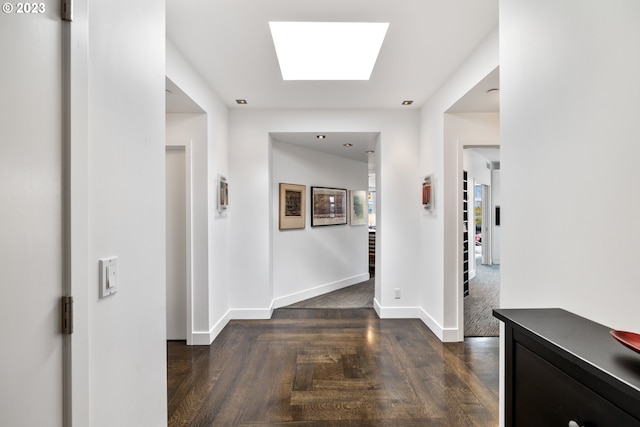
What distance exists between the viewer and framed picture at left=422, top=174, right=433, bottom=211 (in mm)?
3360

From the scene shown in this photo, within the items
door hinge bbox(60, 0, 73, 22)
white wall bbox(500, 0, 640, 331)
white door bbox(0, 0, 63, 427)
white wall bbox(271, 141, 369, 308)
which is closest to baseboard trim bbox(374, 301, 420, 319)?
white wall bbox(271, 141, 369, 308)

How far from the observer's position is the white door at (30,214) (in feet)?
2.13

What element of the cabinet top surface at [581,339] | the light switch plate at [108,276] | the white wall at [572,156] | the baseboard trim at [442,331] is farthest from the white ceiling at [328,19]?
the baseboard trim at [442,331]

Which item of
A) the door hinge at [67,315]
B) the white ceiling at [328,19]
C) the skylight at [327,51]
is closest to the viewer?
the door hinge at [67,315]

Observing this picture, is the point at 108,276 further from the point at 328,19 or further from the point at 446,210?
the point at 446,210

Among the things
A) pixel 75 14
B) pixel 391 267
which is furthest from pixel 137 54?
pixel 391 267

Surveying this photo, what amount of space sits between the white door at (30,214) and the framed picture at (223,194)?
2.55 metres

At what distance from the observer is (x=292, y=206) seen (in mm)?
4590

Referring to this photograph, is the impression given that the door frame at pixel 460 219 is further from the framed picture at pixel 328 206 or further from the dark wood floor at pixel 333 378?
the framed picture at pixel 328 206

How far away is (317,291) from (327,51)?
3586 mm

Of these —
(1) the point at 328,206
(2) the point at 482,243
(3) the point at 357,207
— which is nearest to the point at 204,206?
(1) the point at 328,206

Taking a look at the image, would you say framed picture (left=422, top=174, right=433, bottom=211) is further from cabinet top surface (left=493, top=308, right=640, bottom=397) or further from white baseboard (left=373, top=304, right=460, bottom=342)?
cabinet top surface (left=493, top=308, right=640, bottom=397)

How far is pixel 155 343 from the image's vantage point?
1.31 meters

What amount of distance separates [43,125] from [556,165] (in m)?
1.67
